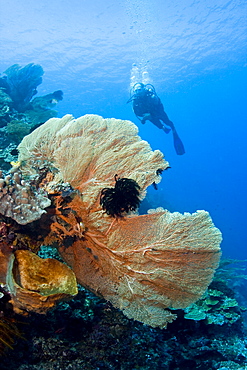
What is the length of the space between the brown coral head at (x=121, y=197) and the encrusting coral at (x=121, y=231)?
0.42ft

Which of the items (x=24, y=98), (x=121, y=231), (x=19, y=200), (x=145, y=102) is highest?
(x=145, y=102)

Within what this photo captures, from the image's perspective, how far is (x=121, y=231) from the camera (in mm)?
3344

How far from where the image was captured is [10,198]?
249cm

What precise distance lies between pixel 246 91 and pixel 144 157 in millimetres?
111545

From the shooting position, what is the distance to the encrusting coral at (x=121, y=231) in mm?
3209

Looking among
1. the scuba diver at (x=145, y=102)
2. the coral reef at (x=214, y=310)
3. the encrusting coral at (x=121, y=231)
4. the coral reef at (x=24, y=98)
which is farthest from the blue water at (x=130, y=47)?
the encrusting coral at (x=121, y=231)

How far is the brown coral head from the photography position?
3.09 meters

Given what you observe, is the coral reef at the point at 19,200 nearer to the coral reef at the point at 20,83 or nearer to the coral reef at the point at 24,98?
the coral reef at the point at 24,98

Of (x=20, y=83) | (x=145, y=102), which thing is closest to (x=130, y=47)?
(x=145, y=102)

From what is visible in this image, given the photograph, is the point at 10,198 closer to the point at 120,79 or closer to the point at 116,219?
the point at 116,219

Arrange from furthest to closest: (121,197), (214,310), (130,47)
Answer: (130,47)
(214,310)
(121,197)

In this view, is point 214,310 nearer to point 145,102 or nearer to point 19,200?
point 19,200

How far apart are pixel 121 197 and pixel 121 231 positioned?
589 millimetres

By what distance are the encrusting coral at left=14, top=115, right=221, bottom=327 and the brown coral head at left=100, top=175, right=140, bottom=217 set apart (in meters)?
0.13
